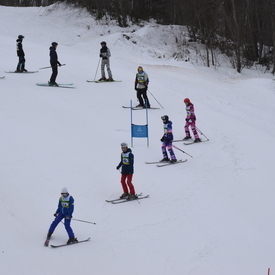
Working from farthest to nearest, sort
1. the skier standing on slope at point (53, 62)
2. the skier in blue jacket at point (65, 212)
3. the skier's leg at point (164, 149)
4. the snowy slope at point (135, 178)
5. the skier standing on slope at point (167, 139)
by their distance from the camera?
the skier standing on slope at point (53, 62) → the skier's leg at point (164, 149) → the skier standing on slope at point (167, 139) → the skier in blue jacket at point (65, 212) → the snowy slope at point (135, 178)

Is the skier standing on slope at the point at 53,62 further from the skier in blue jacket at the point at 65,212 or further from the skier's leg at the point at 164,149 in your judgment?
the skier in blue jacket at the point at 65,212

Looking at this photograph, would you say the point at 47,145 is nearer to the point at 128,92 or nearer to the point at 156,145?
the point at 156,145

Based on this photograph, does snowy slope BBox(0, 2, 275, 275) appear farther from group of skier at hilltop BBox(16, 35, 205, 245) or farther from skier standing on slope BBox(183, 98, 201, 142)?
skier standing on slope BBox(183, 98, 201, 142)

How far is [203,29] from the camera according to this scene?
108 feet

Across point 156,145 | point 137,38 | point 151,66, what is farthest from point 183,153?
point 137,38

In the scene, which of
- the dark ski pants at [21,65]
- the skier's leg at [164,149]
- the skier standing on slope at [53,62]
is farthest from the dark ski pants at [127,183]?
the dark ski pants at [21,65]

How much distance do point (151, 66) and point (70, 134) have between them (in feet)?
43.3

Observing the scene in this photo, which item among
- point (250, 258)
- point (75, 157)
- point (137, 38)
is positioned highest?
point (137, 38)

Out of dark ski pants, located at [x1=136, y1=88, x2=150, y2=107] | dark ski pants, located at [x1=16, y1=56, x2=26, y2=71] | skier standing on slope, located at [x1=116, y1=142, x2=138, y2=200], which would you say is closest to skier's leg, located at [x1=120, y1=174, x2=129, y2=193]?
skier standing on slope, located at [x1=116, y1=142, x2=138, y2=200]

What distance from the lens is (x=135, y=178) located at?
12703 mm

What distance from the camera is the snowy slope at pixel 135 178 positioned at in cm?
913

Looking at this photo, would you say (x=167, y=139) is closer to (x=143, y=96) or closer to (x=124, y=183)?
(x=124, y=183)

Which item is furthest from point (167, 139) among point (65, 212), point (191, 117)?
point (65, 212)

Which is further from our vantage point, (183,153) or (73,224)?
(183,153)
